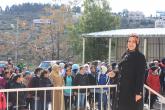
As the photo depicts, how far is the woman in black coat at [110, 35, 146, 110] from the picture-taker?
6.97m

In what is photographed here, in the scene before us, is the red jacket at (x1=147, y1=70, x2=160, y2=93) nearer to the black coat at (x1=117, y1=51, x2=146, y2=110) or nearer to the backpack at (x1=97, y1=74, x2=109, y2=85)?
the backpack at (x1=97, y1=74, x2=109, y2=85)

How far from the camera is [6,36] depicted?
54.6 m

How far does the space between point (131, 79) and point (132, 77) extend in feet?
0.11

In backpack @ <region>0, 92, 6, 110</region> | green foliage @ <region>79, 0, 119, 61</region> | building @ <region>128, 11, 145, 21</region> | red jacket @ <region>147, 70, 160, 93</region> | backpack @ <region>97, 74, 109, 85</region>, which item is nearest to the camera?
backpack @ <region>0, 92, 6, 110</region>

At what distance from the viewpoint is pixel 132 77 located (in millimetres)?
7031

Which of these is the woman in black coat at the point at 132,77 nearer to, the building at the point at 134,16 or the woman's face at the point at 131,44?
the woman's face at the point at 131,44

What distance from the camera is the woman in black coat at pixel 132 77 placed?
697cm

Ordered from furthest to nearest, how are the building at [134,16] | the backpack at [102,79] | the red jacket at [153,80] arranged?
1. the building at [134,16]
2. the red jacket at [153,80]
3. the backpack at [102,79]

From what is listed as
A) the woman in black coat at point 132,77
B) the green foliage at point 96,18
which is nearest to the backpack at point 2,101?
the woman in black coat at point 132,77

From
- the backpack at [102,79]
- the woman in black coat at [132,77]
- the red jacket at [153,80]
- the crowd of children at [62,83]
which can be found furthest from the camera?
the red jacket at [153,80]

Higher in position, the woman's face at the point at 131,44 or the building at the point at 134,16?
the woman's face at the point at 131,44

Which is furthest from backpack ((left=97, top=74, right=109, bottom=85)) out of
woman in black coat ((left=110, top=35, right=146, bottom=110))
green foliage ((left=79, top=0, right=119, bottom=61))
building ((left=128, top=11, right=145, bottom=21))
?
building ((left=128, top=11, right=145, bottom=21))

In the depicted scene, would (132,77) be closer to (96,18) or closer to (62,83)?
(62,83)

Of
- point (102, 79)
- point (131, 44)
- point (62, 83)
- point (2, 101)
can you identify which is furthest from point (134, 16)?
point (131, 44)
